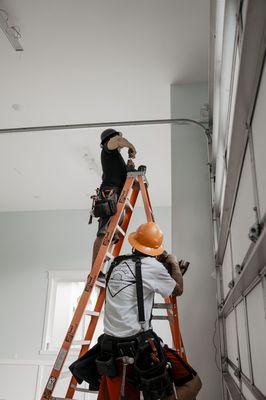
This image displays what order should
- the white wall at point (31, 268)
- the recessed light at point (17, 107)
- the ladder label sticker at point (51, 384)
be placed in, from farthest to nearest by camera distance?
the white wall at point (31, 268) < the recessed light at point (17, 107) < the ladder label sticker at point (51, 384)

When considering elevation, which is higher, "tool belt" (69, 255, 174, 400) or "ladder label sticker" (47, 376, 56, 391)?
"tool belt" (69, 255, 174, 400)

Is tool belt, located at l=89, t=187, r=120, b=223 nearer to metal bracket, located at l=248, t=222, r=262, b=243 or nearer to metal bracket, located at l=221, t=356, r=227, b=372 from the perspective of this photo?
metal bracket, located at l=221, t=356, r=227, b=372

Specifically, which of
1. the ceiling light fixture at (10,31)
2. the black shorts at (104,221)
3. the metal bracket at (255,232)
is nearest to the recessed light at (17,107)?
the ceiling light fixture at (10,31)

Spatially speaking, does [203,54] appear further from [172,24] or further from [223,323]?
[223,323]

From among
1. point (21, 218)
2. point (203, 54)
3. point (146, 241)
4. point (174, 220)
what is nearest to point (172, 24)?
point (203, 54)

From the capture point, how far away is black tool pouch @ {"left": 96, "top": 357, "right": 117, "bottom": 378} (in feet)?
5.64

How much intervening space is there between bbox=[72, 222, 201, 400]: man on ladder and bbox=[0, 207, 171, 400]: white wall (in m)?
4.19

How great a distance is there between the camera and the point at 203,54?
310 cm

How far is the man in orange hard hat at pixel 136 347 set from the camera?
166 cm

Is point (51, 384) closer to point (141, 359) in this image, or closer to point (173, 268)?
point (141, 359)

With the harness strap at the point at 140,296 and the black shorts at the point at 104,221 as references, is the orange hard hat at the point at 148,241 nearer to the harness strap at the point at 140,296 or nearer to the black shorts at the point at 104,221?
the harness strap at the point at 140,296

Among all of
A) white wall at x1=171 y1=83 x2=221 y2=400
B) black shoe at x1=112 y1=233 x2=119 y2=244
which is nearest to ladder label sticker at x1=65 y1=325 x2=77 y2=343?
black shoe at x1=112 y1=233 x2=119 y2=244

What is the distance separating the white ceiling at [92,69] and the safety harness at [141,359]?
2047 mm

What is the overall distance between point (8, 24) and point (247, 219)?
260 centimetres
